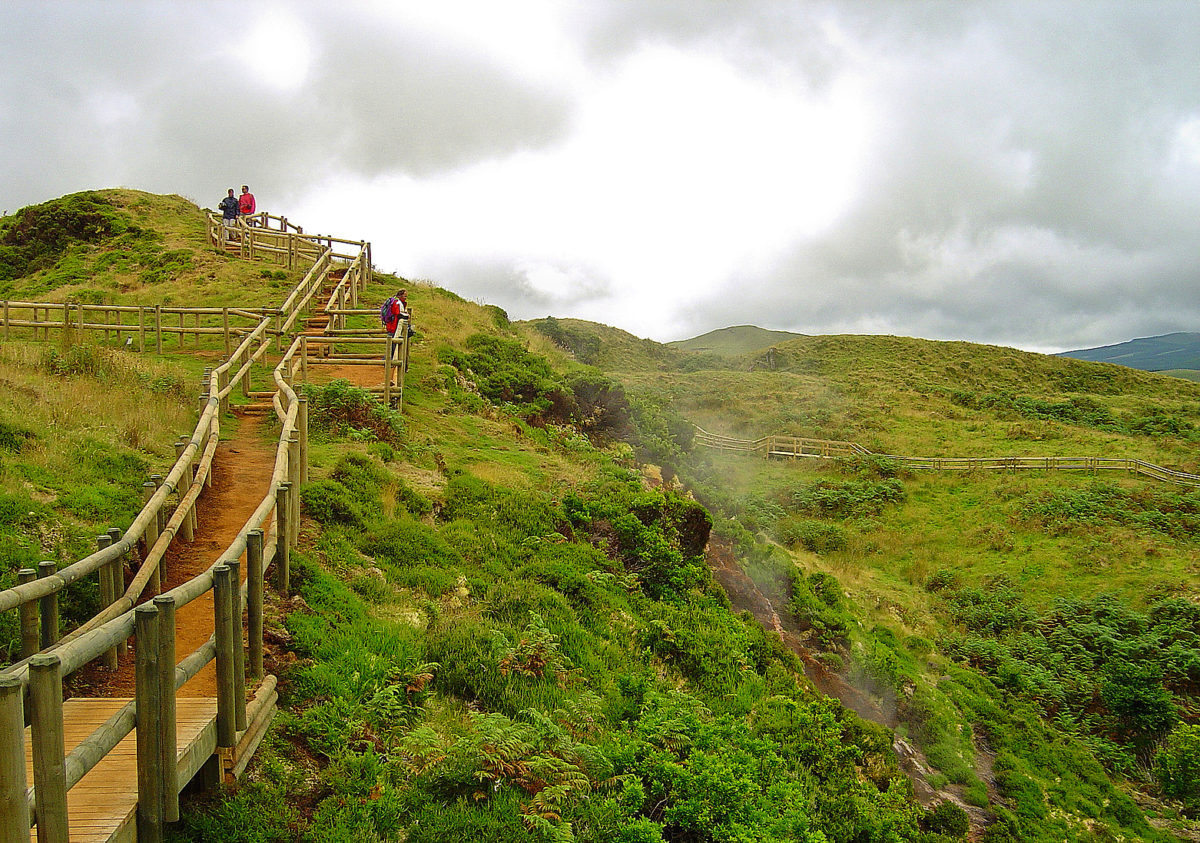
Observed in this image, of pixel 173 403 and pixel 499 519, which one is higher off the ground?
pixel 173 403

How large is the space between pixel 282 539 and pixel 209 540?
4.47 ft

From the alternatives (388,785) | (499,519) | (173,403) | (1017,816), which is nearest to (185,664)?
(388,785)

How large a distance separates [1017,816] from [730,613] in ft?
17.5

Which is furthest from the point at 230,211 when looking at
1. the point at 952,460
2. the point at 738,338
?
the point at 738,338

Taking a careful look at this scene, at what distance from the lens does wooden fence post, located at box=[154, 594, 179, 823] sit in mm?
3348

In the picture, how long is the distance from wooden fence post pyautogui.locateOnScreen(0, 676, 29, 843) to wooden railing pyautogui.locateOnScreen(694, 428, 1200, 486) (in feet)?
89.2

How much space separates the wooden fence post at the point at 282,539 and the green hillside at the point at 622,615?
0.91 feet

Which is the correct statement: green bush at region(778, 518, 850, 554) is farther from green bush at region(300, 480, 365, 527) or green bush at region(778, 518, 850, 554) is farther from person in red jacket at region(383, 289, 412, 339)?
green bush at region(300, 480, 365, 527)

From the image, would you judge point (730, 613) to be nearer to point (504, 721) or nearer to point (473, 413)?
point (504, 721)

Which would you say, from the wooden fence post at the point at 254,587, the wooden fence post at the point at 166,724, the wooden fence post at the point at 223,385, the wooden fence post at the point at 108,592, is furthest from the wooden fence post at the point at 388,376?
the wooden fence post at the point at 166,724

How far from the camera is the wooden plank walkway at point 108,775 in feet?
10.2

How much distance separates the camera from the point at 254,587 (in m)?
4.72

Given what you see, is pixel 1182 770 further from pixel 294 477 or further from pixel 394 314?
pixel 394 314

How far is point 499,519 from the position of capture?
10.8 metres
